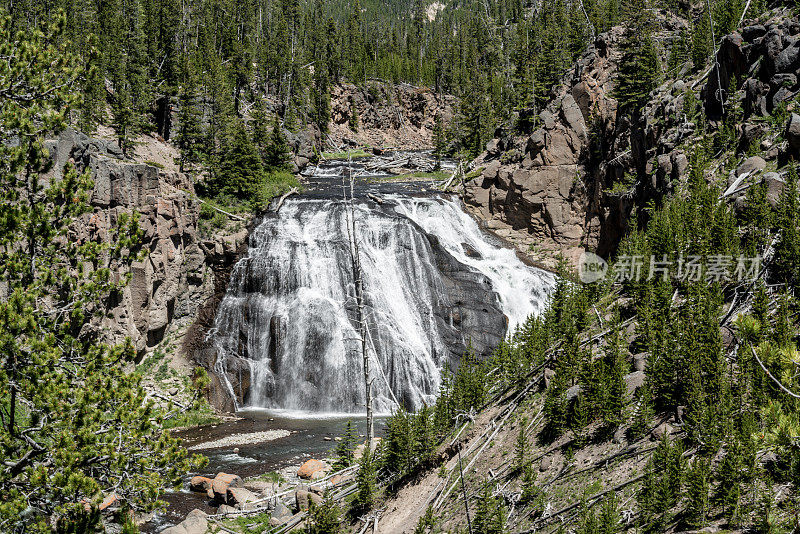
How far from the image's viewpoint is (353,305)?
95.9ft

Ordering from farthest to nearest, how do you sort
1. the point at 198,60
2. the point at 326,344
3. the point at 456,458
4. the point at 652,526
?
1. the point at 198,60
2. the point at 326,344
3. the point at 456,458
4. the point at 652,526

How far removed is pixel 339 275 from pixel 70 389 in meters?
22.8

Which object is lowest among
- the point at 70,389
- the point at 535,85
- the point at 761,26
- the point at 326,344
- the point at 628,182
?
the point at 326,344

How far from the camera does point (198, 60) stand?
5619 cm

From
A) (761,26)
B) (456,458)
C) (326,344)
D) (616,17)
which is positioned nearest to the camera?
(456,458)

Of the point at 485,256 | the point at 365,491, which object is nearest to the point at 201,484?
the point at 365,491

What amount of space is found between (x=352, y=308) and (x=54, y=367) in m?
20.0

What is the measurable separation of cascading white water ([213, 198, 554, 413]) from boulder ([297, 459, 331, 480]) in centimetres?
816

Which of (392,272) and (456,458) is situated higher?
(392,272)

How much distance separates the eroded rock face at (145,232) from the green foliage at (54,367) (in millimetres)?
17222

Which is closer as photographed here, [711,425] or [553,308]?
[711,425]

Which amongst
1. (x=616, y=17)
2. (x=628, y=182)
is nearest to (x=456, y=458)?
(x=628, y=182)

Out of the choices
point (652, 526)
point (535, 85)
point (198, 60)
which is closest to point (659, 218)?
point (652, 526)

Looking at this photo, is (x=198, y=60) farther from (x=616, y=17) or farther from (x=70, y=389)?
(x=70, y=389)
